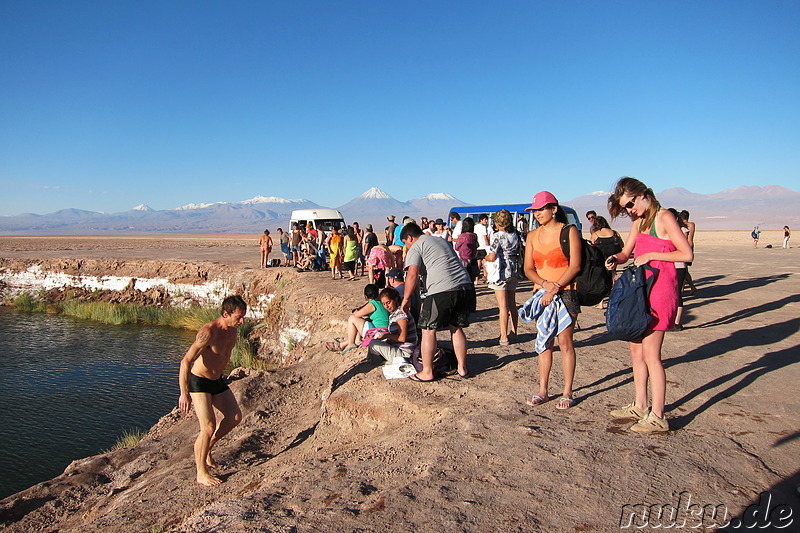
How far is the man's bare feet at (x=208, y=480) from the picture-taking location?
491 centimetres

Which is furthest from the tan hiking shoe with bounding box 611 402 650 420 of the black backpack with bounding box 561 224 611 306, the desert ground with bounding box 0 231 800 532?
the black backpack with bounding box 561 224 611 306

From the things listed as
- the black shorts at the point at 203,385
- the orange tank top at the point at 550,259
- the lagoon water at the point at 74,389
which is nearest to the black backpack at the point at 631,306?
the orange tank top at the point at 550,259

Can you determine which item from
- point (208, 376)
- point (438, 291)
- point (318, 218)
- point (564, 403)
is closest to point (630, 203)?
point (564, 403)

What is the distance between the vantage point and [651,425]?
4.12 m

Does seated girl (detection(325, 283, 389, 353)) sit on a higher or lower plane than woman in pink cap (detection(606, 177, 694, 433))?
lower

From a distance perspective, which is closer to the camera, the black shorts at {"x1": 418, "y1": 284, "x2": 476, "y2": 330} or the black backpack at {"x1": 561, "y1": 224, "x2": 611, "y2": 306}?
the black backpack at {"x1": 561, "y1": 224, "x2": 611, "y2": 306}

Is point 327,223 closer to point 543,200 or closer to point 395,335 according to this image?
point 395,335

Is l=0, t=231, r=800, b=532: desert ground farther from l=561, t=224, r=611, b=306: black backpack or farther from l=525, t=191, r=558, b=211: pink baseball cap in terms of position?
l=525, t=191, r=558, b=211: pink baseball cap

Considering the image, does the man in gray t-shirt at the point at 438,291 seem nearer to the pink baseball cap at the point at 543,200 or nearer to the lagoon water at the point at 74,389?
the pink baseball cap at the point at 543,200

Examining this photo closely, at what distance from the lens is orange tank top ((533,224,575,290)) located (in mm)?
4559

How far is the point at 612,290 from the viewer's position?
4.32 metres

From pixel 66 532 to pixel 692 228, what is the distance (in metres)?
10.5

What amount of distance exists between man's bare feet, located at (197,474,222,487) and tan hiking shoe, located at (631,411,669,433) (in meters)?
3.65

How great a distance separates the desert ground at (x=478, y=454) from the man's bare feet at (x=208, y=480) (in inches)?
2.6
